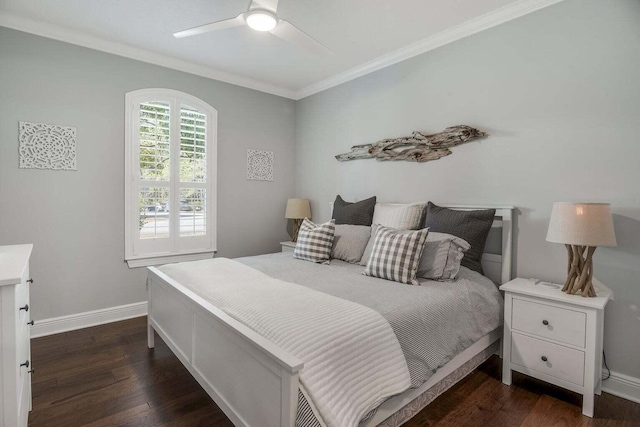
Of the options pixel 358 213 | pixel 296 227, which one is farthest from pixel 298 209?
pixel 358 213

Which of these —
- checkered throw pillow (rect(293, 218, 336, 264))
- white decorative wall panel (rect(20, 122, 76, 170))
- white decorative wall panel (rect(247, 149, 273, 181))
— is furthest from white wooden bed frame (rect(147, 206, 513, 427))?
white decorative wall panel (rect(247, 149, 273, 181))

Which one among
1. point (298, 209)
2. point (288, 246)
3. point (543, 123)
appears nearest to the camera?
point (543, 123)

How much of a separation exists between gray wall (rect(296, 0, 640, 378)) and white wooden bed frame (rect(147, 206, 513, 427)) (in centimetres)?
31

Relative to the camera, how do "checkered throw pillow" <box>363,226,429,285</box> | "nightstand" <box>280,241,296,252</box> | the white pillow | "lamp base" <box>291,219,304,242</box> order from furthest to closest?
"lamp base" <box>291,219,304,242</box> < "nightstand" <box>280,241,296,252</box> < the white pillow < "checkered throw pillow" <box>363,226,429,285</box>

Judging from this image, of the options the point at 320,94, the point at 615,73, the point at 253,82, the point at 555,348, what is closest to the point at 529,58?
the point at 615,73

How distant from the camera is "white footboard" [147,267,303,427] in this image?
1.20 meters

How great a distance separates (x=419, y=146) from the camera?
314 cm

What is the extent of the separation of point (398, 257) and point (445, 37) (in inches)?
80.6

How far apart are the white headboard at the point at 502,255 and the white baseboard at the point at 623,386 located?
32.7 inches

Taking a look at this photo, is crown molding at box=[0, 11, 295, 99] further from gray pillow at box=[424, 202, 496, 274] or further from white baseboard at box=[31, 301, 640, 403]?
gray pillow at box=[424, 202, 496, 274]

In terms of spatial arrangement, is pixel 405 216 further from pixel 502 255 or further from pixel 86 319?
pixel 86 319

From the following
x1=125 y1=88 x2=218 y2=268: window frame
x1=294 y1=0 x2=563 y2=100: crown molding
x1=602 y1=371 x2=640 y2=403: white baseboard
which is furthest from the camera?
x1=125 y1=88 x2=218 y2=268: window frame

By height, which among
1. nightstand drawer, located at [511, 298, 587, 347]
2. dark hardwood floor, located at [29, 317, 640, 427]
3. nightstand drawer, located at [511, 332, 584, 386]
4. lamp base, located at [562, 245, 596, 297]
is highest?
lamp base, located at [562, 245, 596, 297]

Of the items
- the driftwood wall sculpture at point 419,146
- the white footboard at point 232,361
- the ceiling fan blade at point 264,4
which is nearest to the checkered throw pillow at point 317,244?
the driftwood wall sculpture at point 419,146
